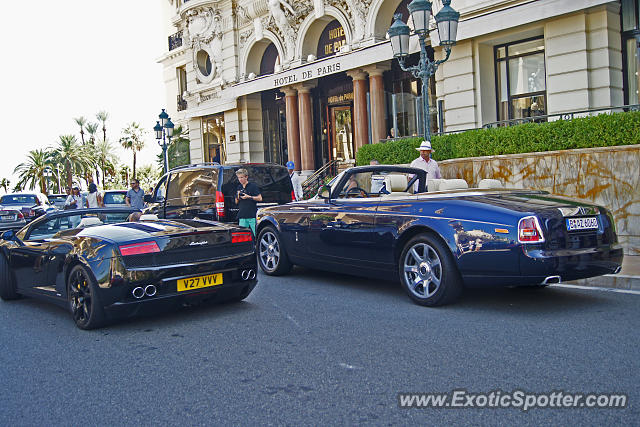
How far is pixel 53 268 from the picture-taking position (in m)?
6.25

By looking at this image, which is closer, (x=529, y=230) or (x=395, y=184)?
(x=529, y=230)

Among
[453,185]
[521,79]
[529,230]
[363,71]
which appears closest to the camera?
[529,230]

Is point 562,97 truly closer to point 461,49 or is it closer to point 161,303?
point 461,49

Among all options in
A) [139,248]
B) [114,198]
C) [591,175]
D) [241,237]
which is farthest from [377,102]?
[139,248]

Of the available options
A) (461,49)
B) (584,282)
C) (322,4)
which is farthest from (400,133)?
(584,282)

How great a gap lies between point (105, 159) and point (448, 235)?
69.4 m

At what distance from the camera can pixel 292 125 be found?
24281 millimetres

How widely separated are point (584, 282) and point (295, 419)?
5046mm

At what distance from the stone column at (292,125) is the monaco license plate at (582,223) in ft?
62.7

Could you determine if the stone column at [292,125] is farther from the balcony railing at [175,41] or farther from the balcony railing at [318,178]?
the balcony railing at [175,41]

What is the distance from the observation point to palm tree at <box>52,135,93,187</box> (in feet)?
228

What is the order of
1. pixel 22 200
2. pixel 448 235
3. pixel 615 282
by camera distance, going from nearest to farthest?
pixel 448 235 < pixel 615 282 < pixel 22 200

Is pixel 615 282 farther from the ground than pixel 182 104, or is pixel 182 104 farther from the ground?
pixel 182 104

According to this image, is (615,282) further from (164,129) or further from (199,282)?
(164,129)
